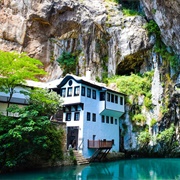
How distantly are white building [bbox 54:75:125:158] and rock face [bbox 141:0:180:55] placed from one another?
359 inches

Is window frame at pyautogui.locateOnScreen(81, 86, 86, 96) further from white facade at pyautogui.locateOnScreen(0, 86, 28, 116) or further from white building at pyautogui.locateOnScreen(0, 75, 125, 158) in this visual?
white facade at pyautogui.locateOnScreen(0, 86, 28, 116)

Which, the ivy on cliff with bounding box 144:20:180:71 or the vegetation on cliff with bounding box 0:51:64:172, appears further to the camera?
the ivy on cliff with bounding box 144:20:180:71

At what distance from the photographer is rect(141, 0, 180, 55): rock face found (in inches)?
968

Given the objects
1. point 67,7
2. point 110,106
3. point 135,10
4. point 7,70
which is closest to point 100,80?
point 110,106

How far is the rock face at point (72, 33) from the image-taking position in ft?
116

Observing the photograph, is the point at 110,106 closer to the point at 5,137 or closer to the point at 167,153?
the point at 167,153

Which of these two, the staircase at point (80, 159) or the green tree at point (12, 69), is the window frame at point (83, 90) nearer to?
the staircase at point (80, 159)

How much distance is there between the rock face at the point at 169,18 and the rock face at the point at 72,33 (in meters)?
5.69

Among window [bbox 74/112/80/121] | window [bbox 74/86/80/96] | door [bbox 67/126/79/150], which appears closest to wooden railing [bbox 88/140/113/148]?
door [bbox 67/126/79/150]

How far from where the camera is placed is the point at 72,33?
36844mm

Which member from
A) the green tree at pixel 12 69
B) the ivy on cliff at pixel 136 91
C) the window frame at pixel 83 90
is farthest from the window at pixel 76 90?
the ivy on cliff at pixel 136 91

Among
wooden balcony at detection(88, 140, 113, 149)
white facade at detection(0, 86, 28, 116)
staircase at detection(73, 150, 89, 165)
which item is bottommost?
staircase at detection(73, 150, 89, 165)

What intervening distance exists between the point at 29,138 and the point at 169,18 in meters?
19.3

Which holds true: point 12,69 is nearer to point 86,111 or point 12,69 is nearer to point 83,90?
point 83,90
